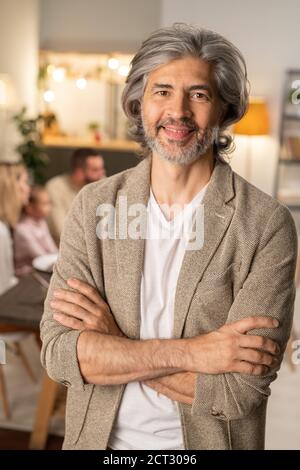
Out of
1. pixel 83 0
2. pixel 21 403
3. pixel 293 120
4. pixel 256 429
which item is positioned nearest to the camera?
pixel 256 429

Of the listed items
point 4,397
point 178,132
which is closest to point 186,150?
point 178,132

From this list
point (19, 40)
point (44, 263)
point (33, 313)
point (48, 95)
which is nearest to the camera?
point (48, 95)

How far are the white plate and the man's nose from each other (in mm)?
1185

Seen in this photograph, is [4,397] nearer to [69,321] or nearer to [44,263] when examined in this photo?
[44,263]

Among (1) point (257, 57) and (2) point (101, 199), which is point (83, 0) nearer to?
(1) point (257, 57)

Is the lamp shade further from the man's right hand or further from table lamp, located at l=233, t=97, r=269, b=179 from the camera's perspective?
the man's right hand

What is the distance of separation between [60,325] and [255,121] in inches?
18.9

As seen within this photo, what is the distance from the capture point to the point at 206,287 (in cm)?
117

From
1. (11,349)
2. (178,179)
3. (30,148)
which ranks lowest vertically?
(11,349)

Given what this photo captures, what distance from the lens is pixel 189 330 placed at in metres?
1.17

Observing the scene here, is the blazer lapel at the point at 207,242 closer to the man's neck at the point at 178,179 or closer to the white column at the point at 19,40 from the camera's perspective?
the man's neck at the point at 178,179

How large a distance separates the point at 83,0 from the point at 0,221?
714 mm

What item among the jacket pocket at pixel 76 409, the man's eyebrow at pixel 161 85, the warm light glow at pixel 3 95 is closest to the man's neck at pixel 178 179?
the man's eyebrow at pixel 161 85
